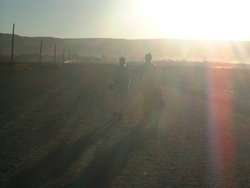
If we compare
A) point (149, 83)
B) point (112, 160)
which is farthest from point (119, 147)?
point (149, 83)

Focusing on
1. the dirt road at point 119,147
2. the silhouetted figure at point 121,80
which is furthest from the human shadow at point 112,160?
the silhouetted figure at point 121,80

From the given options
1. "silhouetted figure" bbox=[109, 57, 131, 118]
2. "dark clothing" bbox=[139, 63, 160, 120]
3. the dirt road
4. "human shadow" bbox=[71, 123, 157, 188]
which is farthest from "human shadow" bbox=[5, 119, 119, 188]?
"dark clothing" bbox=[139, 63, 160, 120]

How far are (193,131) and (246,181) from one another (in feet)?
18.1

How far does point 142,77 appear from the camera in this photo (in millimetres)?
15750

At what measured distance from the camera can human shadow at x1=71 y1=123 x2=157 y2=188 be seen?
794 centimetres

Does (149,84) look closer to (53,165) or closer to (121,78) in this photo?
(121,78)

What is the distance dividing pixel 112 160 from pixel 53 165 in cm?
119

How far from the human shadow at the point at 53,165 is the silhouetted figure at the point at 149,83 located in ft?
12.6

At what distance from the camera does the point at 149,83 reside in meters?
16.0

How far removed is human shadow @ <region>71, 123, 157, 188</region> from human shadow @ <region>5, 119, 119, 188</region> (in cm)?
46

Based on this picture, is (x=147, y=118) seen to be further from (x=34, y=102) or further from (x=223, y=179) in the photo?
(x=223, y=179)

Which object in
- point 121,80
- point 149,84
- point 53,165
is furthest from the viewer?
point 149,84

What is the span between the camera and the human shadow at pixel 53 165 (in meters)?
7.77

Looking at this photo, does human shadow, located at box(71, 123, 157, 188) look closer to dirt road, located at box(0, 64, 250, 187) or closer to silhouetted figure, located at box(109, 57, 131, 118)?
dirt road, located at box(0, 64, 250, 187)
